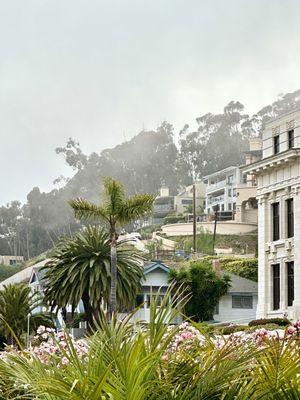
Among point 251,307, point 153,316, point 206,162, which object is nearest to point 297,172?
point 251,307

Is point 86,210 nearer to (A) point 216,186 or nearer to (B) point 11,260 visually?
(A) point 216,186

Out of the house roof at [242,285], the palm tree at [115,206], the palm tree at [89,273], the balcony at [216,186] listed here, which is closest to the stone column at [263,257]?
the palm tree at [89,273]

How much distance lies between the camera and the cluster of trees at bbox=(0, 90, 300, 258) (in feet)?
619

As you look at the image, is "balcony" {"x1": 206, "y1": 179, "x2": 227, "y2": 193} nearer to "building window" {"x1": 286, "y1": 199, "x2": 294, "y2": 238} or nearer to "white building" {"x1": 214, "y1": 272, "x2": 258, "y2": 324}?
"white building" {"x1": 214, "y1": 272, "x2": 258, "y2": 324}

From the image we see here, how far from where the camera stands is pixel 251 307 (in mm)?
72312

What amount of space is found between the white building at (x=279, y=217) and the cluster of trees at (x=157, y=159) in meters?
129

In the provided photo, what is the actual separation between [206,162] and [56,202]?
31.6 meters

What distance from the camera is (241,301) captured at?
72.3 meters

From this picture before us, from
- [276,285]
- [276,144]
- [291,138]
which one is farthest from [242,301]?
[291,138]

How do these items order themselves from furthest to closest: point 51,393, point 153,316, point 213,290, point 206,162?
point 206,162 → point 213,290 → point 153,316 → point 51,393

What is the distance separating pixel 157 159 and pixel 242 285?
120565 millimetres

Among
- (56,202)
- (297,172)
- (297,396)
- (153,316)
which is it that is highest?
(56,202)

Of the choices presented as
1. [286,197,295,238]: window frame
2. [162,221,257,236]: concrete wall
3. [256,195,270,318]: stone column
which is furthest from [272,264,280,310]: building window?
[162,221,257,236]: concrete wall

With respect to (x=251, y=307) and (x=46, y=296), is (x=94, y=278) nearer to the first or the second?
(x=46, y=296)
